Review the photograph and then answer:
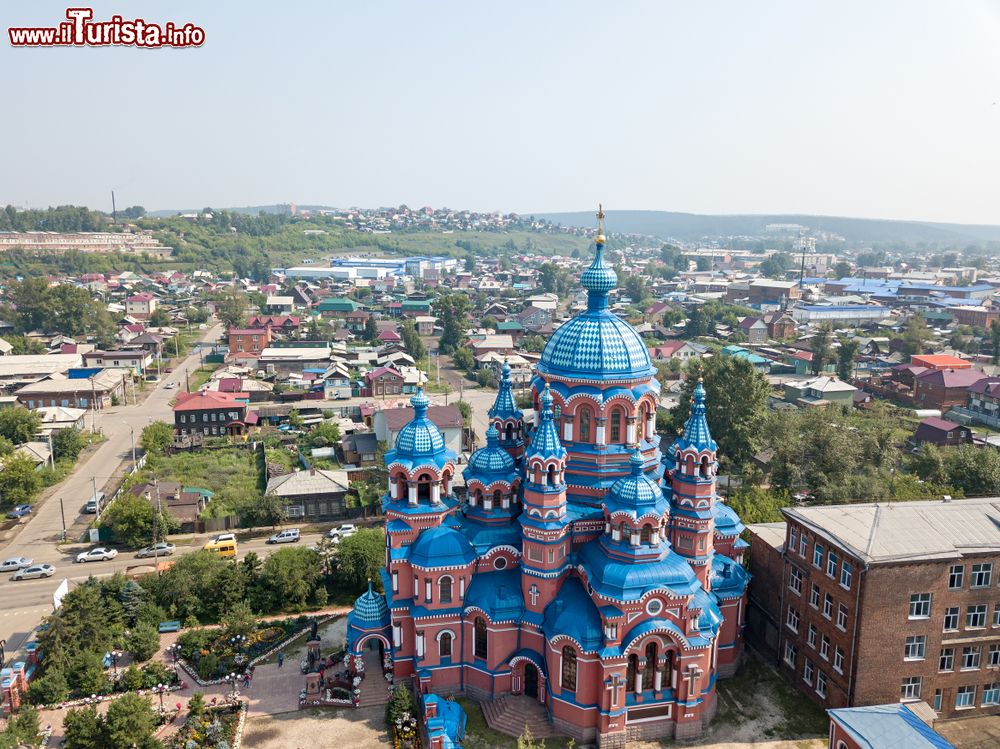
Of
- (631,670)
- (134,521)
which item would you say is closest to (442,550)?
(631,670)

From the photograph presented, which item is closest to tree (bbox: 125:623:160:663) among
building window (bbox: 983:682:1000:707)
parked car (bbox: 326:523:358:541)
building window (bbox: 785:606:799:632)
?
parked car (bbox: 326:523:358:541)

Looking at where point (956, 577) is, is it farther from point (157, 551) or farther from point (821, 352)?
point (821, 352)

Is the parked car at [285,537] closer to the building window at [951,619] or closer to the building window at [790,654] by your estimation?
the building window at [790,654]

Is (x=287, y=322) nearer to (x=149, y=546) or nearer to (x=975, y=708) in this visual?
(x=149, y=546)

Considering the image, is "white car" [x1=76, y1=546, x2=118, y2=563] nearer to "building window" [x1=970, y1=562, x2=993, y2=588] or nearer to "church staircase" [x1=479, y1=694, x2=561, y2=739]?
"church staircase" [x1=479, y1=694, x2=561, y2=739]

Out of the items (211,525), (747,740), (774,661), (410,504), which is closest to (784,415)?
(774,661)

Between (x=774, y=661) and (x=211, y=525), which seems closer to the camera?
(x=774, y=661)
